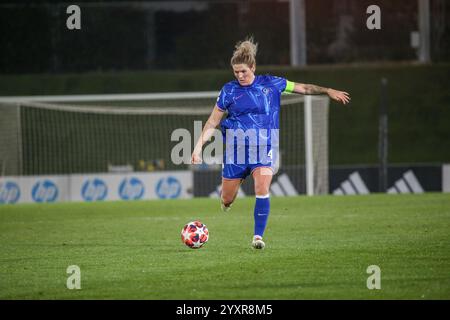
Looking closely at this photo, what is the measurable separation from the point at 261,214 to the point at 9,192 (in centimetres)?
1368

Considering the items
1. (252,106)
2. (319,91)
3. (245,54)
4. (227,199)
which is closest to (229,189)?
(227,199)

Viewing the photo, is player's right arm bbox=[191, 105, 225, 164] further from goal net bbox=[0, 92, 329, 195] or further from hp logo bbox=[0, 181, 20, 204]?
hp logo bbox=[0, 181, 20, 204]

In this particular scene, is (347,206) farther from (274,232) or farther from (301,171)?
(301,171)

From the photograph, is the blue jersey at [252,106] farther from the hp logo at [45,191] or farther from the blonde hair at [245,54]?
the hp logo at [45,191]

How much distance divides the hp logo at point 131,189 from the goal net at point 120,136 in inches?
31.9

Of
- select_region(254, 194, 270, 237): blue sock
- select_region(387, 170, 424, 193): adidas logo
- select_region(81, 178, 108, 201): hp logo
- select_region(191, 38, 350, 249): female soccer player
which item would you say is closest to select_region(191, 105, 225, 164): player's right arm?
select_region(191, 38, 350, 249): female soccer player

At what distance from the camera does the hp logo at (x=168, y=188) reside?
911 inches

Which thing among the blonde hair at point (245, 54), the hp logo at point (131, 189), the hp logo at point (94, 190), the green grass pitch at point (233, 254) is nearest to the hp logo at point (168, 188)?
the hp logo at point (131, 189)

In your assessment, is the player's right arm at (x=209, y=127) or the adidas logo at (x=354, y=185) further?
the adidas logo at (x=354, y=185)

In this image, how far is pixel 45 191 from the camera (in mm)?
23078

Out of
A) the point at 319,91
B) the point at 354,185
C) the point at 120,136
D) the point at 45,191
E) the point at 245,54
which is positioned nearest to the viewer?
the point at 245,54

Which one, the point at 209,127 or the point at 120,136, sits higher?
the point at 209,127

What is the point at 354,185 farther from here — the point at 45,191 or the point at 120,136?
the point at 45,191

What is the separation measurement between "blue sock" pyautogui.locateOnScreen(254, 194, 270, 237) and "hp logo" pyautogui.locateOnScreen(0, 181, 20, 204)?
44.3ft
